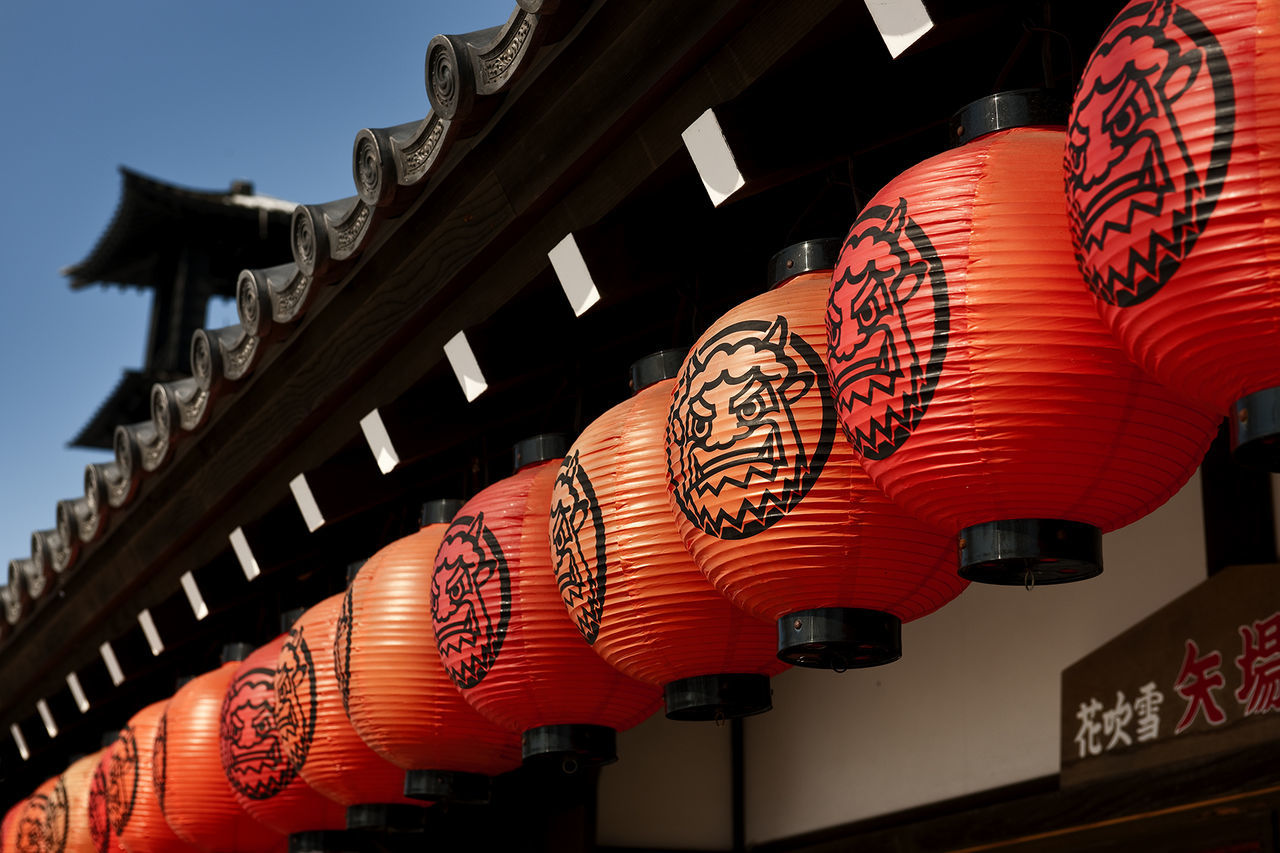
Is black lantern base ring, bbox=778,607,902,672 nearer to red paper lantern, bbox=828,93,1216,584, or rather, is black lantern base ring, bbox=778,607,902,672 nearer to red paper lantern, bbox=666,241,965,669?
red paper lantern, bbox=666,241,965,669

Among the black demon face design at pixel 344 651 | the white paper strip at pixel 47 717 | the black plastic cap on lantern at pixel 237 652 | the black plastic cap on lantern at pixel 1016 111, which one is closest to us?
the black plastic cap on lantern at pixel 1016 111

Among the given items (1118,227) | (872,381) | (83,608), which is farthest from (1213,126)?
(83,608)

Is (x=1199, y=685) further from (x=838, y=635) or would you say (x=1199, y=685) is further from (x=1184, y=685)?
(x=838, y=635)

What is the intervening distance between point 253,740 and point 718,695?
2.25m

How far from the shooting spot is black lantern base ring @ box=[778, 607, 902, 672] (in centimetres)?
245

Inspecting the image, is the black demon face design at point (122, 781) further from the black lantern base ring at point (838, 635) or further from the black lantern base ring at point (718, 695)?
the black lantern base ring at point (838, 635)

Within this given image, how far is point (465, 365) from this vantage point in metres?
4.03

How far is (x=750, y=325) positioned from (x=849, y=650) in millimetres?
589

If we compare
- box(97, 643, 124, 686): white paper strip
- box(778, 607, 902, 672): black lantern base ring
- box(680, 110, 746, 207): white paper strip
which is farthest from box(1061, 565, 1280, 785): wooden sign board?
box(97, 643, 124, 686): white paper strip

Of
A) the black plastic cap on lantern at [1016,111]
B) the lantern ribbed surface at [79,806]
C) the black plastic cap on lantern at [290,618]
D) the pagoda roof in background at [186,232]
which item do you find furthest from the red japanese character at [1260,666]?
the pagoda roof in background at [186,232]

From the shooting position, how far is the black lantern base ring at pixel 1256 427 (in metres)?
1.67

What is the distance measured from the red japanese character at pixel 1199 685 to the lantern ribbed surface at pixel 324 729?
2.18 m

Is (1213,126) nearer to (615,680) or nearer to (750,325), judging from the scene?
(750,325)

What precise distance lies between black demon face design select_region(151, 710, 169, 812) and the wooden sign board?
3107mm
